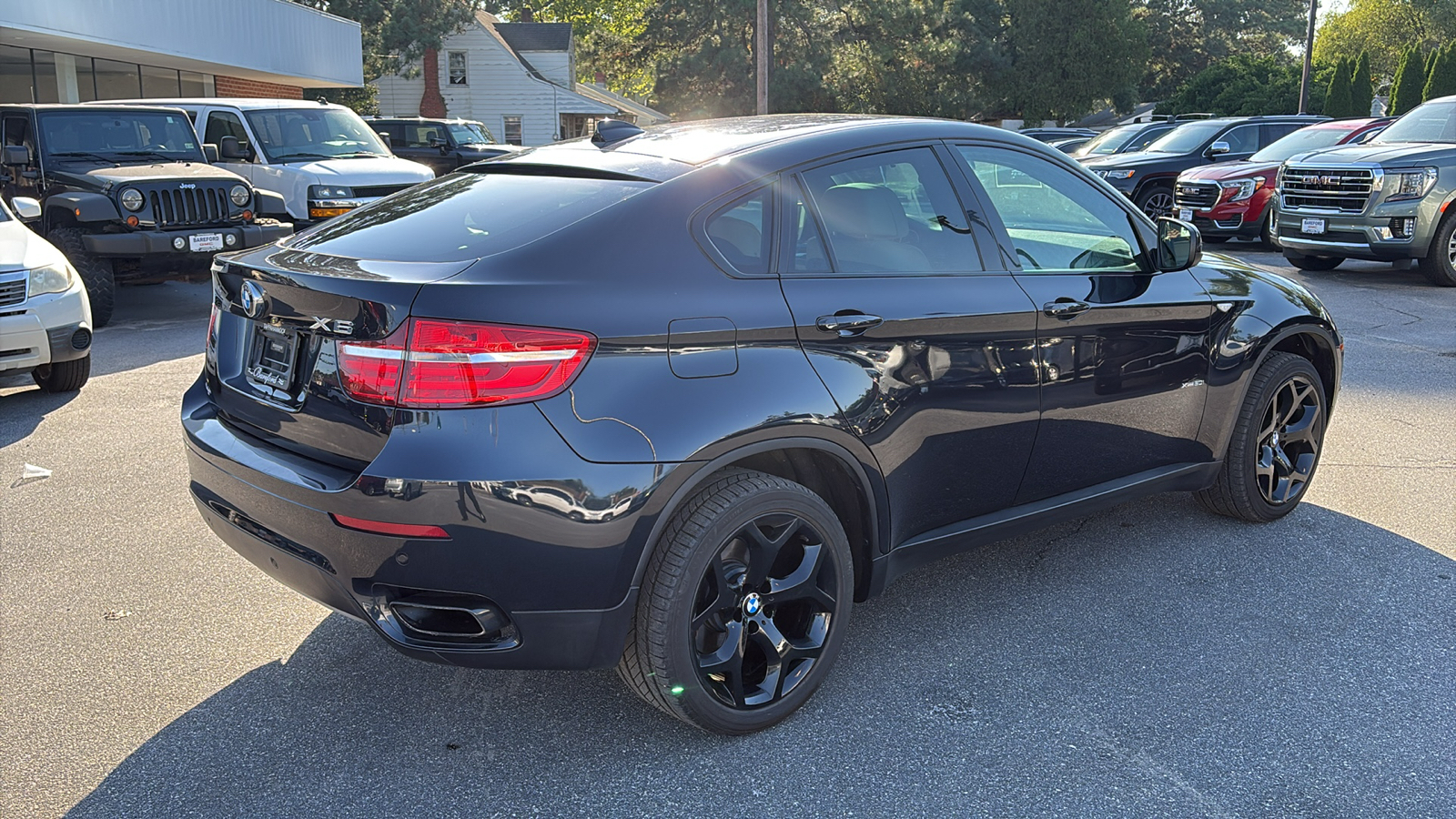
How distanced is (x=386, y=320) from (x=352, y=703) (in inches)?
49.0

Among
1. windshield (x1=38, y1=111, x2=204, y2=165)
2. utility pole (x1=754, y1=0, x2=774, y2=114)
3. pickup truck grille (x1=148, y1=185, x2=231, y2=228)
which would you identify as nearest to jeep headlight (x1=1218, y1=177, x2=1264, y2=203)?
pickup truck grille (x1=148, y1=185, x2=231, y2=228)

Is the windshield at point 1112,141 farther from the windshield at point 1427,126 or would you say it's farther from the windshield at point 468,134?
the windshield at point 468,134

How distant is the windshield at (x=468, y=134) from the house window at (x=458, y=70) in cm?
2773

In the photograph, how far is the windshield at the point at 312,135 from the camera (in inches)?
533

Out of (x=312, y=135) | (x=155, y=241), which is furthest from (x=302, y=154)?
(x=155, y=241)

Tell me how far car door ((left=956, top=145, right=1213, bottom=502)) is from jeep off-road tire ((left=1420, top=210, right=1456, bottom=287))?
9.10 metres

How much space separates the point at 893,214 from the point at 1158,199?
14.7m

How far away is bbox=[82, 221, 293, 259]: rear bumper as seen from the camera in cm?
974

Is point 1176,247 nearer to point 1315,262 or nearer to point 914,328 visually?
point 914,328

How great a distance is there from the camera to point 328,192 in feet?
42.1

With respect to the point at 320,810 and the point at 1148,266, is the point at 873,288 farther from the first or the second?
the point at 320,810

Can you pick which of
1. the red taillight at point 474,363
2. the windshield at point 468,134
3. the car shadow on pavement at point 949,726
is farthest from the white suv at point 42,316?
the windshield at point 468,134

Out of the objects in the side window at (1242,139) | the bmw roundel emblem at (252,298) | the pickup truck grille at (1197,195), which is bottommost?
the pickup truck grille at (1197,195)

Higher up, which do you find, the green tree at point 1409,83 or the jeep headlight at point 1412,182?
the green tree at point 1409,83
